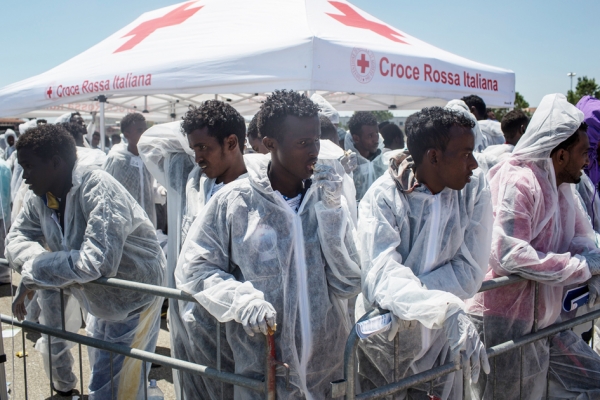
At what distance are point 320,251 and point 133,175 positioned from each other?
351cm

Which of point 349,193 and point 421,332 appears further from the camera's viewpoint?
point 349,193

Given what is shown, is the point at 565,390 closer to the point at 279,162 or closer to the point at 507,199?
the point at 507,199

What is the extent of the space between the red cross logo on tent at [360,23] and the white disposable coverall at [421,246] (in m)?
3.91

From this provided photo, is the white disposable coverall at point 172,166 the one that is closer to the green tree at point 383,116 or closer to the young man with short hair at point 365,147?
the young man with short hair at point 365,147

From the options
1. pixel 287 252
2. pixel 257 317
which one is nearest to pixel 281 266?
pixel 287 252

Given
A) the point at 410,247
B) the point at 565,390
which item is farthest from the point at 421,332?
the point at 565,390

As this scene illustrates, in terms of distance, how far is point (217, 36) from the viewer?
5570 mm

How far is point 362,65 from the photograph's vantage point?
5.14 meters

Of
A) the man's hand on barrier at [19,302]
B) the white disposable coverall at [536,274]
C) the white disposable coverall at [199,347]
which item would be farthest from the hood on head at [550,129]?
the man's hand on barrier at [19,302]

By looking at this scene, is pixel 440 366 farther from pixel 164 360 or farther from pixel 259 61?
pixel 259 61

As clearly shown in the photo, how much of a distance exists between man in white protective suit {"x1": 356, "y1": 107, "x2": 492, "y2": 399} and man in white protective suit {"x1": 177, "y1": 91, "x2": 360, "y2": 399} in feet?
0.53

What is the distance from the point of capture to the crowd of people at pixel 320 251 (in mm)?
2033

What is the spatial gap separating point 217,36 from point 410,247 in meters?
4.10

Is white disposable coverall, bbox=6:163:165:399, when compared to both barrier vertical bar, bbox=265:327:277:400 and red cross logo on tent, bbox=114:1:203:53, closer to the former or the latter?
barrier vertical bar, bbox=265:327:277:400
